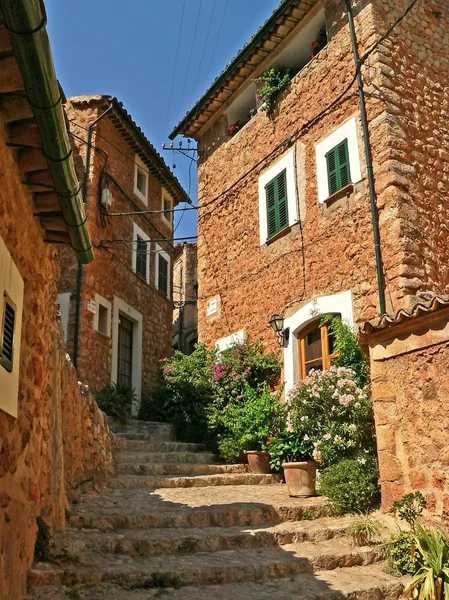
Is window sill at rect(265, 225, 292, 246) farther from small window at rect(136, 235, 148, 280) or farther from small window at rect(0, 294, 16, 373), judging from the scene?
small window at rect(0, 294, 16, 373)

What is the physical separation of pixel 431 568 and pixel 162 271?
1359 centimetres

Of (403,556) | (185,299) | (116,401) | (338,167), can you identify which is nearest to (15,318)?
(403,556)

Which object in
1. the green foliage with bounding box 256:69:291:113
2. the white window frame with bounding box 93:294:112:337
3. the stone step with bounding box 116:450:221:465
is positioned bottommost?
the stone step with bounding box 116:450:221:465

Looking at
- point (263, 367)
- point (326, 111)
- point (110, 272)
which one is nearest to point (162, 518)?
point (263, 367)

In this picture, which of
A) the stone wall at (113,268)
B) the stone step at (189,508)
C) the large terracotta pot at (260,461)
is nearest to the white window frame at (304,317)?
the large terracotta pot at (260,461)

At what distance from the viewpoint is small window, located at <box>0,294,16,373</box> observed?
3.68 metres

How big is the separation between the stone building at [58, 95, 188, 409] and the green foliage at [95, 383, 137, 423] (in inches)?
10.9

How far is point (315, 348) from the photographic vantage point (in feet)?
32.7

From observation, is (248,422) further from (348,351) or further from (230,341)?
(230,341)

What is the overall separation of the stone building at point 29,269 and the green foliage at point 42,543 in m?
0.12

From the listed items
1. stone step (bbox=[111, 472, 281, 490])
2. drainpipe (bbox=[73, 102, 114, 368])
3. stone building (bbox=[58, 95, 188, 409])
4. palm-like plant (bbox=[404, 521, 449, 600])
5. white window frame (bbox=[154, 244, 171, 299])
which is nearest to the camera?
palm-like plant (bbox=[404, 521, 449, 600])

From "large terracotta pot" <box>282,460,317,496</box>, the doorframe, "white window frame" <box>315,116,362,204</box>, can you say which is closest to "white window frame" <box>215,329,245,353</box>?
the doorframe

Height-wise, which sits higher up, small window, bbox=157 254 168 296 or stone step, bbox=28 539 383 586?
small window, bbox=157 254 168 296

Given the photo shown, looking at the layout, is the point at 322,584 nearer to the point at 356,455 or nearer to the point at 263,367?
the point at 356,455
